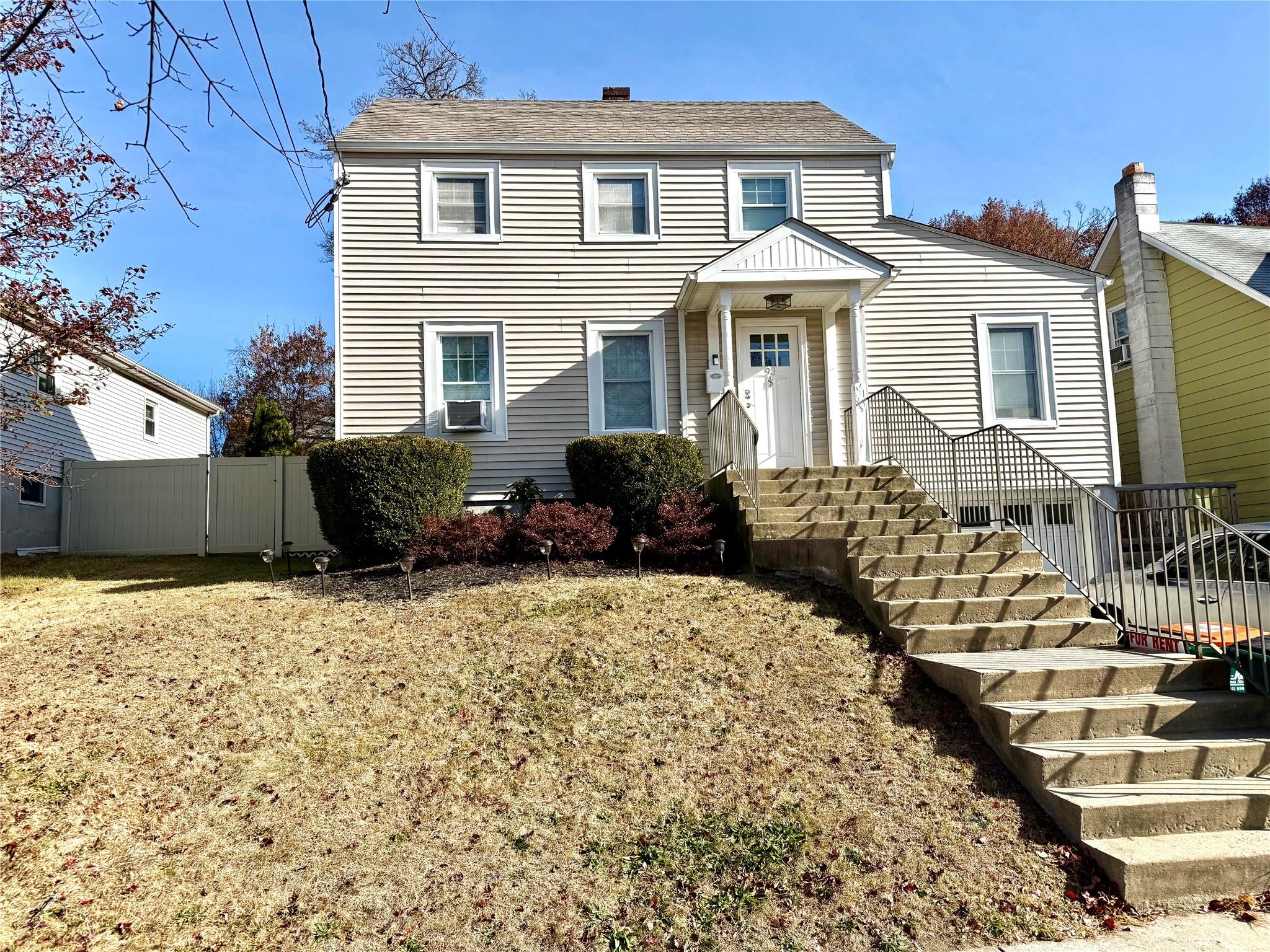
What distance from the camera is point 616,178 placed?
12.2 meters

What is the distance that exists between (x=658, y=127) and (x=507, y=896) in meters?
11.5

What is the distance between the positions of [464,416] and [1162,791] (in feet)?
29.4

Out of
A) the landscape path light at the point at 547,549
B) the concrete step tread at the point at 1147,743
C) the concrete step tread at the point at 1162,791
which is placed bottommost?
the concrete step tread at the point at 1162,791

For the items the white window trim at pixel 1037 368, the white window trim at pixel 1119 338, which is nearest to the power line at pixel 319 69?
the white window trim at pixel 1037 368

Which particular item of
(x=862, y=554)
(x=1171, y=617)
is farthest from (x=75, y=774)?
(x=1171, y=617)

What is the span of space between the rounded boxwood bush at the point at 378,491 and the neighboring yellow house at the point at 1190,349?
11689 mm

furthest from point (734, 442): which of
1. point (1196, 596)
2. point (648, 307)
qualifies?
point (1196, 596)

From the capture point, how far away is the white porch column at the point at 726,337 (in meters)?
10.7

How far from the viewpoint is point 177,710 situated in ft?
18.8

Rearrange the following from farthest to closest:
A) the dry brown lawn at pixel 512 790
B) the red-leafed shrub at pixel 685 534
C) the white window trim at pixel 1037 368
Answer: the white window trim at pixel 1037 368 → the red-leafed shrub at pixel 685 534 → the dry brown lawn at pixel 512 790

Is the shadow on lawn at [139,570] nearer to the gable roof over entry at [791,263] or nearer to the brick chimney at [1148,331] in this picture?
the gable roof over entry at [791,263]

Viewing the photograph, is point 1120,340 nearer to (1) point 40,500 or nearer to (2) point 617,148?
(2) point 617,148

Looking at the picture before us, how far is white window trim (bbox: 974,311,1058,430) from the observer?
39.1 ft

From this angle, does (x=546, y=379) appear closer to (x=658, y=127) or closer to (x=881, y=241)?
(x=658, y=127)
